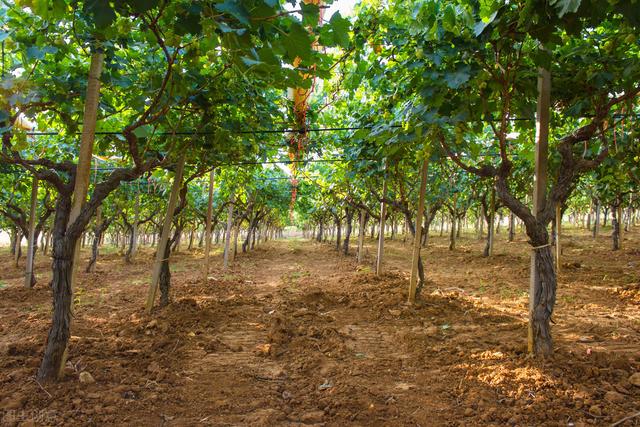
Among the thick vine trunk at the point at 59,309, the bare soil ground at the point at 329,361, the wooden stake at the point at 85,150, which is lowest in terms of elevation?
the bare soil ground at the point at 329,361

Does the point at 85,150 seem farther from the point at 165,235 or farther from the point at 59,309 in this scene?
the point at 165,235

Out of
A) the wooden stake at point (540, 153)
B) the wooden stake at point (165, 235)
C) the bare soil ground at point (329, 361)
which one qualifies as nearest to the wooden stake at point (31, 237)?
the bare soil ground at point (329, 361)

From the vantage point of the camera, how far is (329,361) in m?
3.96

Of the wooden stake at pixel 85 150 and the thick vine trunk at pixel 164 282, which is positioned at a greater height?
the wooden stake at pixel 85 150

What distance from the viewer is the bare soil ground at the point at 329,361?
2.78 m

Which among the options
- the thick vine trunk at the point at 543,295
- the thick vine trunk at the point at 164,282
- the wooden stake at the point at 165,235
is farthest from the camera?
the thick vine trunk at the point at 164,282

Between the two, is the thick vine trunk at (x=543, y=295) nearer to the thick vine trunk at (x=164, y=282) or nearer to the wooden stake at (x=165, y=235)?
the wooden stake at (x=165, y=235)

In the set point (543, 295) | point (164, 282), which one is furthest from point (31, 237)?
point (543, 295)

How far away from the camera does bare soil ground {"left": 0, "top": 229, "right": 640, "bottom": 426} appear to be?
2.78 metres

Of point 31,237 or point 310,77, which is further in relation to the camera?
point 31,237

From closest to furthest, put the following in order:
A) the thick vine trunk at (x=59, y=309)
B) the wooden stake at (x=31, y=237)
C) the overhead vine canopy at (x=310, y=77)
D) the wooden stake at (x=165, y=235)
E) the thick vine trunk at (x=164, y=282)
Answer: the overhead vine canopy at (x=310, y=77), the thick vine trunk at (x=59, y=309), the wooden stake at (x=165, y=235), the thick vine trunk at (x=164, y=282), the wooden stake at (x=31, y=237)

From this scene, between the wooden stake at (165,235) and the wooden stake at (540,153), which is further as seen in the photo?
the wooden stake at (165,235)

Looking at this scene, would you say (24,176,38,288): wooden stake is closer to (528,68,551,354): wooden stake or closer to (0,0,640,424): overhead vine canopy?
(0,0,640,424): overhead vine canopy

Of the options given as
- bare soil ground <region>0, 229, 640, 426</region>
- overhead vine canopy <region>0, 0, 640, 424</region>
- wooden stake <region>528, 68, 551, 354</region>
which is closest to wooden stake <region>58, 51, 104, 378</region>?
overhead vine canopy <region>0, 0, 640, 424</region>
